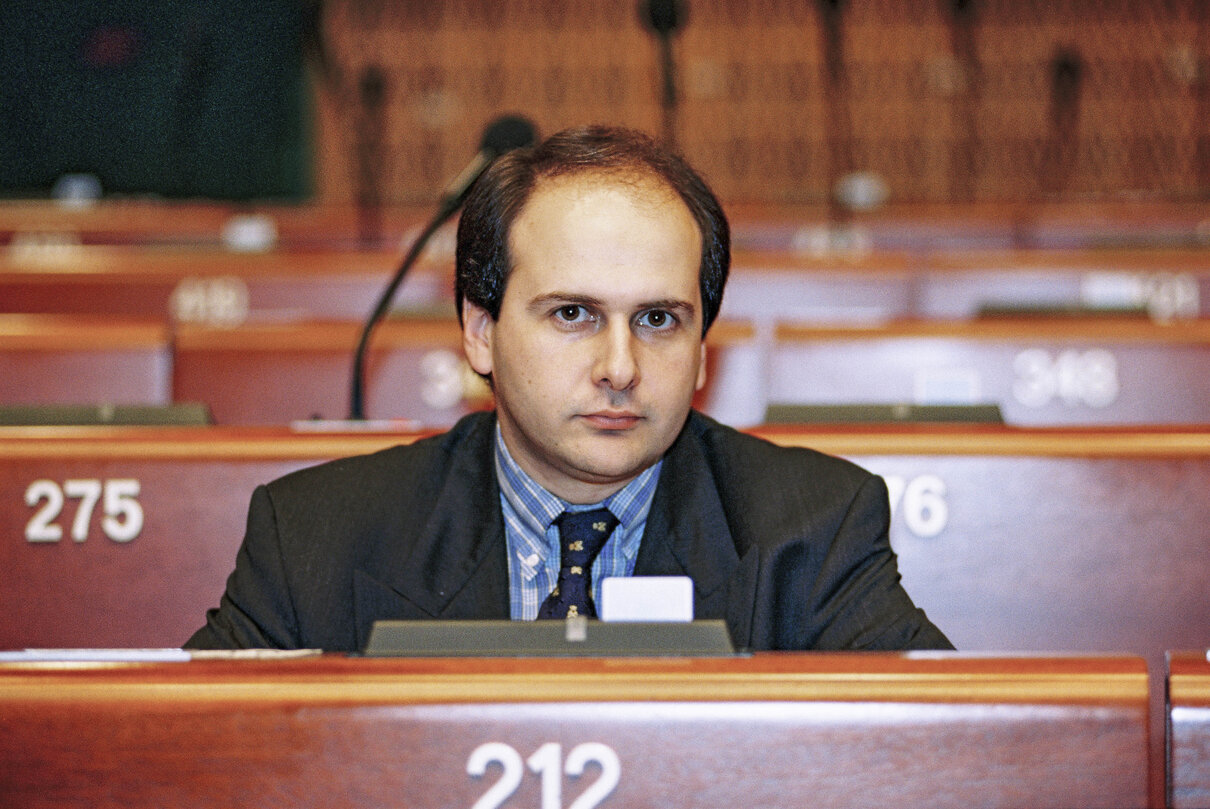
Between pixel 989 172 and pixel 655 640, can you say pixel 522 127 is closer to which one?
pixel 655 640

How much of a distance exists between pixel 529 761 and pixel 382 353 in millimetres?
2007

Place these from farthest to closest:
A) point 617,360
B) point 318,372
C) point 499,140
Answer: point 318,372, point 499,140, point 617,360

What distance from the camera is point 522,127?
7.06ft

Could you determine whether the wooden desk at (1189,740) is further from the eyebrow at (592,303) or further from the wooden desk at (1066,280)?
the wooden desk at (1066,280)

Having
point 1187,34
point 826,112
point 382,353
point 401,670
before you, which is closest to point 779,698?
point 401,670

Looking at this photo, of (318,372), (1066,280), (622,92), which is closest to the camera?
(318,372)

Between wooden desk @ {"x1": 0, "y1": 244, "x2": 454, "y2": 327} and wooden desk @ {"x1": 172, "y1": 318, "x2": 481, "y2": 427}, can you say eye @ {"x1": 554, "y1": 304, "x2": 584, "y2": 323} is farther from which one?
wooden desk @ {"x1": 0, "y1": 244, "x2": 454, "y2": 327}

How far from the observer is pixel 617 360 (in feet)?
4.71

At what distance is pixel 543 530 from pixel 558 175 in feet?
1.35

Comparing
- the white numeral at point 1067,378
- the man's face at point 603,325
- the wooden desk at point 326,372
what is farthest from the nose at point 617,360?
the white numeral at point 1067,378

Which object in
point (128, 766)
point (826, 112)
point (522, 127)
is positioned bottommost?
point (128, 766)

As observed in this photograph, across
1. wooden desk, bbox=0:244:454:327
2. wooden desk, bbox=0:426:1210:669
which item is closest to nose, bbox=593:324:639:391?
wooden desk, bbox=0:426:1210:669

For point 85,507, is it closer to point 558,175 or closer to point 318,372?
point 558,175

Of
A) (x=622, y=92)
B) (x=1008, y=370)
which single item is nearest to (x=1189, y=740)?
(x=1008, y=370)
